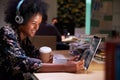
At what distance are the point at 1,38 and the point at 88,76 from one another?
2.10ft

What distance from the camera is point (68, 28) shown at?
6262 mm

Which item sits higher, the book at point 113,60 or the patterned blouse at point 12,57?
the book at point 113,60

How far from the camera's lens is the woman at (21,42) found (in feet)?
5.99

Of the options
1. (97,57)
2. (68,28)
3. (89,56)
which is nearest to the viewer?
(89,56)

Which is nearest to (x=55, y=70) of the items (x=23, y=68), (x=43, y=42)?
(x=23, y=68)

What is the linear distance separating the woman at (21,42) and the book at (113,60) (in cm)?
136

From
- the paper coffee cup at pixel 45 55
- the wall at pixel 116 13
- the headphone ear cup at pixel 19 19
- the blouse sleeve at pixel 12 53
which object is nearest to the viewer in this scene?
the blouse sleeve at pixel 12 53

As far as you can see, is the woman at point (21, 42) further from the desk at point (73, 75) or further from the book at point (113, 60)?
the book at point (113, 60)

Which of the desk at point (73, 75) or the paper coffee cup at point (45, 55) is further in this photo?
the paper coffee cup at point (45, 55)

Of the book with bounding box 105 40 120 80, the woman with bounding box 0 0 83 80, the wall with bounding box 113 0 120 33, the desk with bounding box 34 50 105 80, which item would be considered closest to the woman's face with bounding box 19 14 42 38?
the woman with bounding box 0 0 83 80

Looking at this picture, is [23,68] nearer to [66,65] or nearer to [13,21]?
[66,65]

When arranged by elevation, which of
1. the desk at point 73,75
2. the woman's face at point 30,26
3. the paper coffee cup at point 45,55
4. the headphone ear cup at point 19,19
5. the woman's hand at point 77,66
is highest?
the headphone ear cup at point 19,19

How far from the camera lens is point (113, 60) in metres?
0.47

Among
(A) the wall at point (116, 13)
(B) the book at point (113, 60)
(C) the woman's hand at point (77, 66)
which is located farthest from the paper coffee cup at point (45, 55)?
(A) the wall at point (116, 13)
